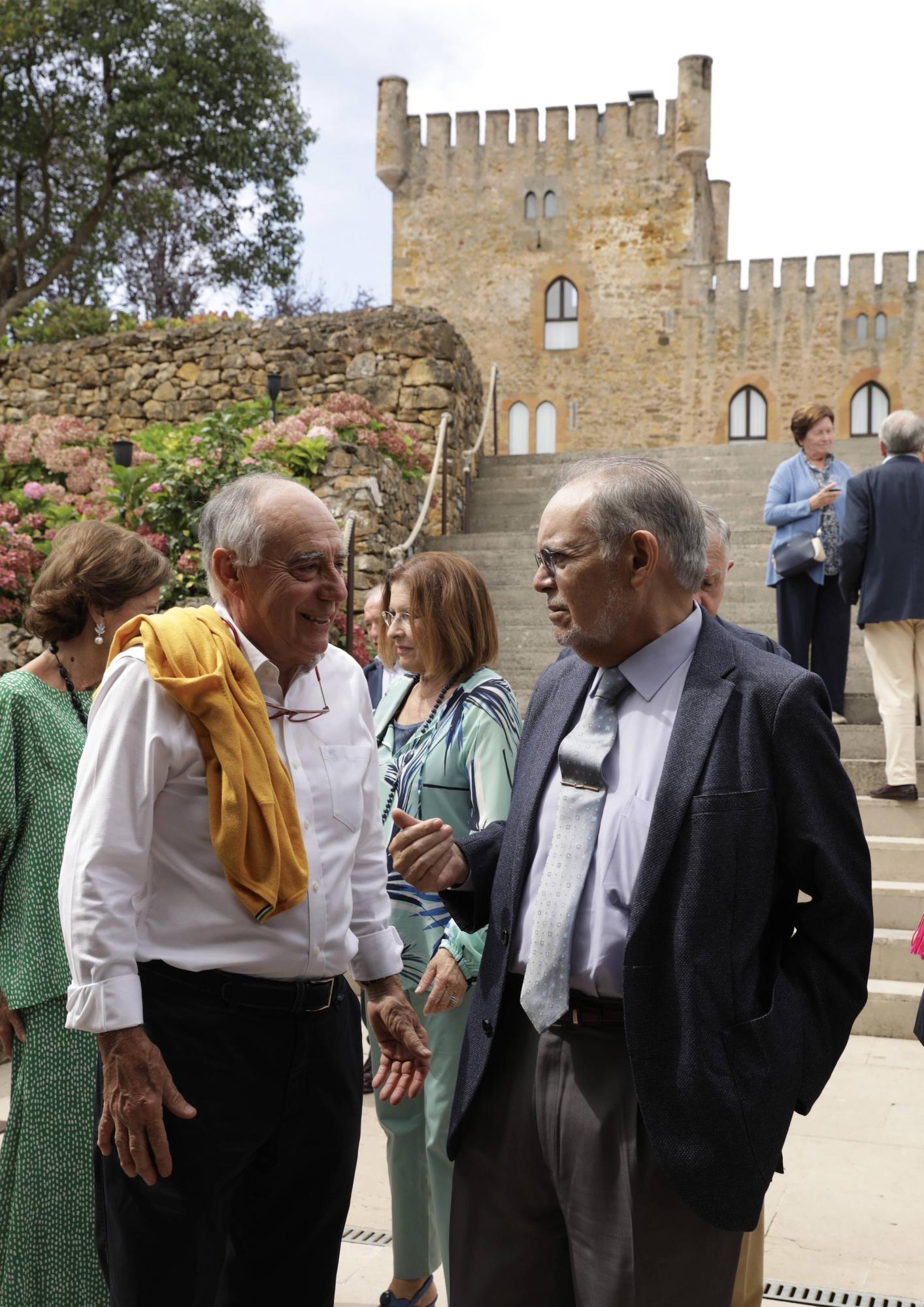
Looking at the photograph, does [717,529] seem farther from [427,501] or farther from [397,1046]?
[427,501]

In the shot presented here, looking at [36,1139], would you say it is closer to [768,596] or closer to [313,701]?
[313,701]

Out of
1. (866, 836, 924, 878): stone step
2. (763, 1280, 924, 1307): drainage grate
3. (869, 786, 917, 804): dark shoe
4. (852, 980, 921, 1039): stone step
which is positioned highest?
(869, 786, 917, 804): dark shoe

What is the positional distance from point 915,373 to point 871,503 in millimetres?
21635

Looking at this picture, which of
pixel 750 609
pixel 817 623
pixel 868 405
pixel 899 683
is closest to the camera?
pixel 899 683

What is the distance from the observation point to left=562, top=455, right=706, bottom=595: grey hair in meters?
1.91

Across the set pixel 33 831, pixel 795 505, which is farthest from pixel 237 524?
pixel 795 505

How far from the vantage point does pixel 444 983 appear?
2.55m

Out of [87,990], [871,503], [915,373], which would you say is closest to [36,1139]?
[87,990]

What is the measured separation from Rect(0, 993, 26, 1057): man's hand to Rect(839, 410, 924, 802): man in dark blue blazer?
4.71 metres

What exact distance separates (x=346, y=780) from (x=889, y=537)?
4.58 meters

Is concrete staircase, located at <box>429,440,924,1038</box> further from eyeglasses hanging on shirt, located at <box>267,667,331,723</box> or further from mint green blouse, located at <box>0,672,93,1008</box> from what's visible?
mint green blouse, located at <box>0,672,93,1008</box>

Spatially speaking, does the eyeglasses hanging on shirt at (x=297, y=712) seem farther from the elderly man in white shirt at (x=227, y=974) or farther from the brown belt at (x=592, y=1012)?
the brown belt at (x=592, y=1012)

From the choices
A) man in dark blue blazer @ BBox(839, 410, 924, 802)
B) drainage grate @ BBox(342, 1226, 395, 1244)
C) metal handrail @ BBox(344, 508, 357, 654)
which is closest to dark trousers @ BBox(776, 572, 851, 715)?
man in dark blue blazer @ BBox(839, 410, 924, 802)

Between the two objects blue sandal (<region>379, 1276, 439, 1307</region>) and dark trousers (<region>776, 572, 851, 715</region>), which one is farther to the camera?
dark trousers (<region>776, 572, 851, 715</region>)
